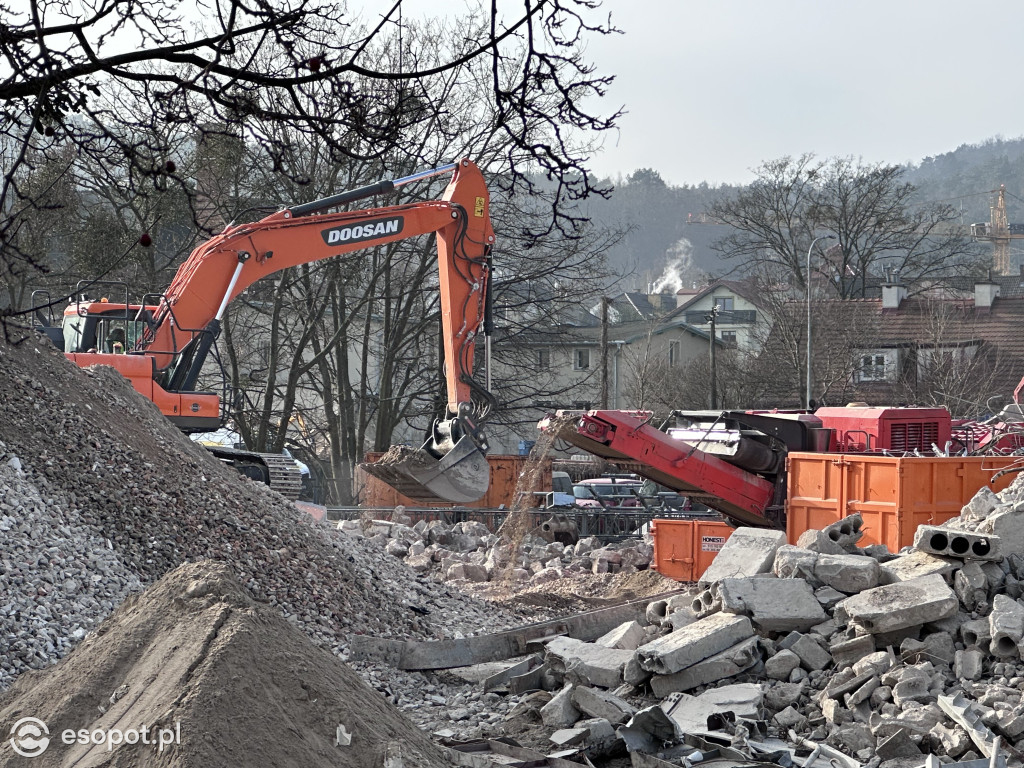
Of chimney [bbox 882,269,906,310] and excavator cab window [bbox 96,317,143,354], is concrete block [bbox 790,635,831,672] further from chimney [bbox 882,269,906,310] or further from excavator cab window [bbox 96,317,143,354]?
chimney [bbox 882,269,906,310]

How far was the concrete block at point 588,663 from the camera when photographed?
8.12 metres

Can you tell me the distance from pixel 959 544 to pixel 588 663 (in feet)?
9.63

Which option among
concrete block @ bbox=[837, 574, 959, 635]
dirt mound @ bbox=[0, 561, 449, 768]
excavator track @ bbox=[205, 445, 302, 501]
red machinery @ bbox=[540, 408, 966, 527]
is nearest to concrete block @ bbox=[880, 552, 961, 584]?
concrete block @ bbox=[837, 574, 959, 635]

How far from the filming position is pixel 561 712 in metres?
7.44

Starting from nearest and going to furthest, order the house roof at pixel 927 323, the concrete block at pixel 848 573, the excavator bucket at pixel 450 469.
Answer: the concrete block at pixel 848 573, the excavator bucket at pixel 450 469, the house roof at pixel 927 323

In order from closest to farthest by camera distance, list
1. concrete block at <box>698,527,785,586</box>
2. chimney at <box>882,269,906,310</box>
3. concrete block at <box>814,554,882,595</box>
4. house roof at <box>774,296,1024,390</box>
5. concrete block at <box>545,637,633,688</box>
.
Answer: concrete block at <box>545,637,633,688</box>
concrete block at <box>814,554,882,595</box>
concrete block at <box>698,527,785,586</box>
house roof at <box>774,296,1024,390</box>
chimney at <box>882,269,906,310</box>

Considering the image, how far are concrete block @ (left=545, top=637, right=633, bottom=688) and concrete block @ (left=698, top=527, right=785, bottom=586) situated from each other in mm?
1489

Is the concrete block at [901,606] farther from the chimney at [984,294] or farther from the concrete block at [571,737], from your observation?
the chimney at [984,294]

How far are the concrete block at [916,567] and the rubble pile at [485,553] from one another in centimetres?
581

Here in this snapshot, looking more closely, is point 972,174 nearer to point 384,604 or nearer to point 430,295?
point 430,295

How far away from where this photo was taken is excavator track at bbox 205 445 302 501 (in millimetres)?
14047

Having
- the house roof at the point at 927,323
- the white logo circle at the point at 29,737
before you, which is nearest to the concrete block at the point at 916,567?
the white logo circle at the point at 29,737

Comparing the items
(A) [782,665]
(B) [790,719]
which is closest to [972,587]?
(A) [782,665]

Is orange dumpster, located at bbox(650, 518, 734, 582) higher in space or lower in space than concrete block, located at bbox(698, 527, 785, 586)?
lower
